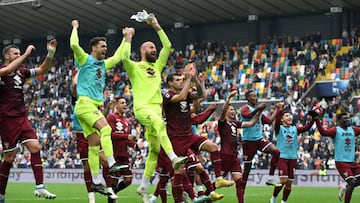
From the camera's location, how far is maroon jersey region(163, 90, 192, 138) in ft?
47.3

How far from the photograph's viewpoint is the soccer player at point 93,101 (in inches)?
521

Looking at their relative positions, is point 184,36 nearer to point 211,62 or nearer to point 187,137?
point 211,62

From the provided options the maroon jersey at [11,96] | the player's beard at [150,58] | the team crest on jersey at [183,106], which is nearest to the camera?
the maroon jersey at [11,96]

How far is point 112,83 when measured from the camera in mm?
49188

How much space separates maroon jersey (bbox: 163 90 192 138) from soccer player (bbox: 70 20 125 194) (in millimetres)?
1341

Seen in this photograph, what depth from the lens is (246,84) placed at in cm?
4441

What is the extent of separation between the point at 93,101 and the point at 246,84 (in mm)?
31325

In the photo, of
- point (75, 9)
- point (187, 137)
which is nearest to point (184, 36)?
point (75, 9)

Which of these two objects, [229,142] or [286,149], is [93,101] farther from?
[286,149]

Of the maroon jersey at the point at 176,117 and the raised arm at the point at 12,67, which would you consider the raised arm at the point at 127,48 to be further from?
the raised arm at the point at 12,67

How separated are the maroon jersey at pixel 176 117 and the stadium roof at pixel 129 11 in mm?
30748

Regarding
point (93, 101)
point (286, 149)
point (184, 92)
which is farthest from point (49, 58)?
point (286, 149)

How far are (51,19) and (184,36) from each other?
886 centimetres

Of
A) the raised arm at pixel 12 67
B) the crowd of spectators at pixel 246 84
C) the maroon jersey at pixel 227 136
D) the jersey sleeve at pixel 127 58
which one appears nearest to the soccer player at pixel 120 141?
the maroon jersey at pixel 227 136
